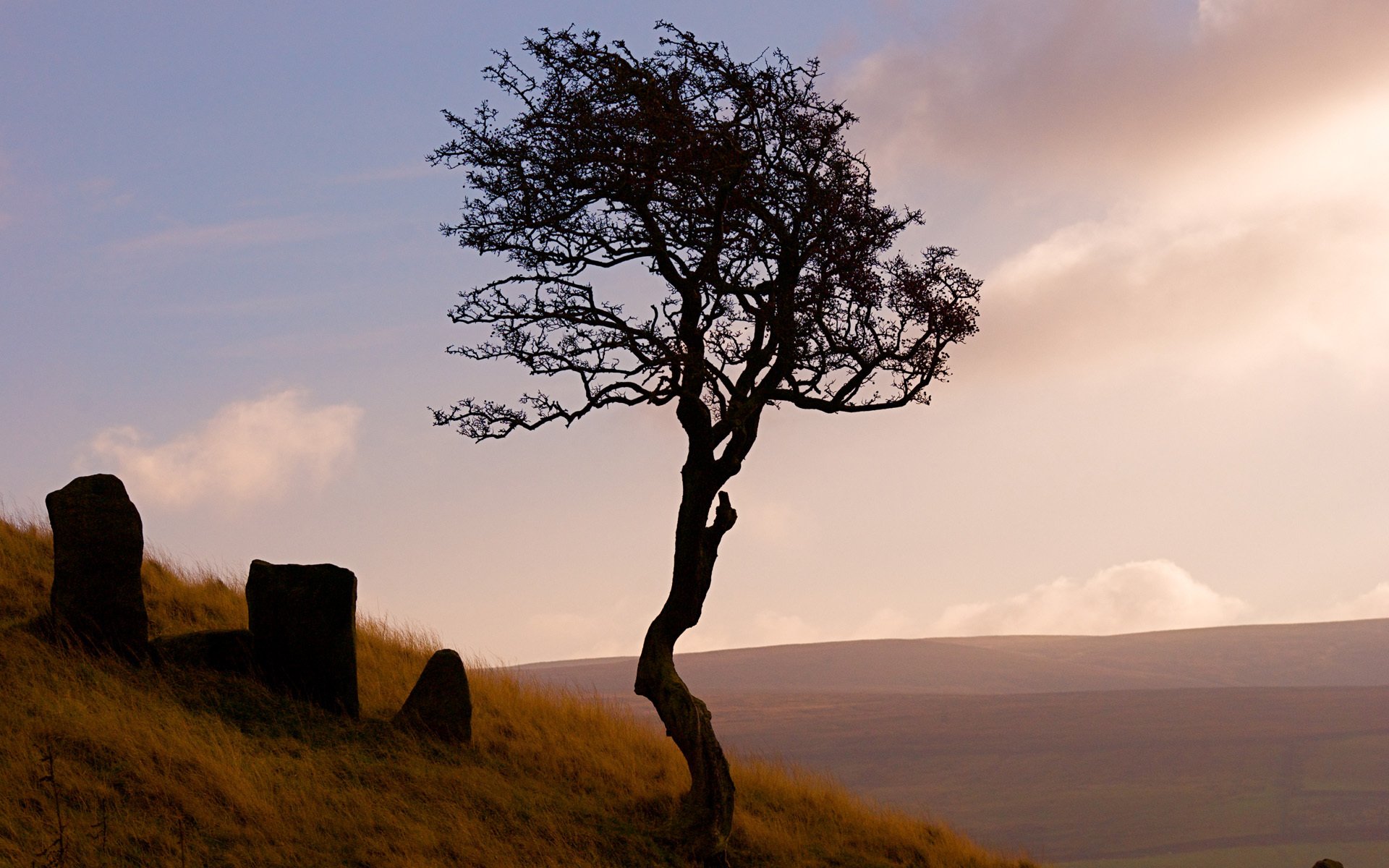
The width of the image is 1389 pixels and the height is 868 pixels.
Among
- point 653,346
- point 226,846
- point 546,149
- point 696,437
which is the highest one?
point 546,149

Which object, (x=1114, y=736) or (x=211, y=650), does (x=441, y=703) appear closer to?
(x=211, y=650)

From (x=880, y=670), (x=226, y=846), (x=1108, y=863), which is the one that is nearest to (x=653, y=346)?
(x=226, y=846)

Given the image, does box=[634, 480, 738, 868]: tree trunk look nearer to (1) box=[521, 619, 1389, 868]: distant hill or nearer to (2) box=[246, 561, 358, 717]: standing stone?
(2) box=[246, 561, 358, 717]: standing stone

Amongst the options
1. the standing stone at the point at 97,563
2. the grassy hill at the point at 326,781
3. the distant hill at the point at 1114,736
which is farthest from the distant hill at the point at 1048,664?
the standing stone at the point at 97,563

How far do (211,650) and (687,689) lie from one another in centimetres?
695

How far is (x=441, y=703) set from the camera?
16531 mm

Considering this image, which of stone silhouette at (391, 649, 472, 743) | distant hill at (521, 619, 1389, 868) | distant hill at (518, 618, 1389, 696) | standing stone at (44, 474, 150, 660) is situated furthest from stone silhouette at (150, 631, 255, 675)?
distant hill at (518, 618, 1389, 696)

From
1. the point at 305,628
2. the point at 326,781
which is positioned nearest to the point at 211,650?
the point at 305,628

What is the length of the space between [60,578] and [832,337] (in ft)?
37.7

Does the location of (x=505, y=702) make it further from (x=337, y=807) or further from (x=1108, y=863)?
(x=1108, y=863)

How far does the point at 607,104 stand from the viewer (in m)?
16.4

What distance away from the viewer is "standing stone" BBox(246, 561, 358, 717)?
16.3 m

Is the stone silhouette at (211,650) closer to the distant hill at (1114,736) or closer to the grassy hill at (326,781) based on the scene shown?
the grassy hill at (326,781)

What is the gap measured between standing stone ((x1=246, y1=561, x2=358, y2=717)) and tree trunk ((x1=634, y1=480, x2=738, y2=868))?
4.34 m
